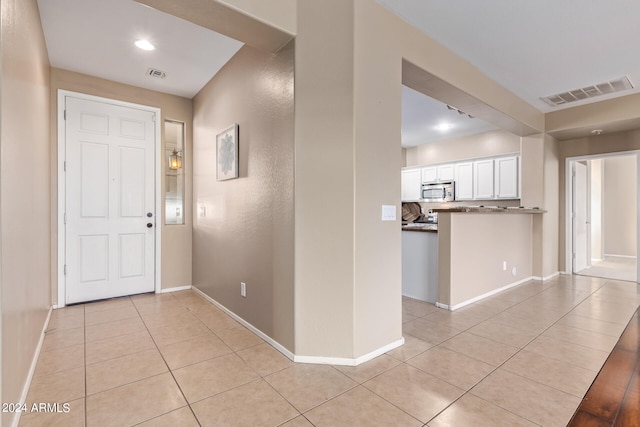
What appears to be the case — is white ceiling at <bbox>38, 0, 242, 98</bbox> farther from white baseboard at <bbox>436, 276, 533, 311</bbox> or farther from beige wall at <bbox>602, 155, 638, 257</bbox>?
beige wall at <bbox>602, 155, 638, 257</bbox>

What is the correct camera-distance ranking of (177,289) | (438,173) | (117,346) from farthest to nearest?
(438,173) < (177,289) < (117,346)

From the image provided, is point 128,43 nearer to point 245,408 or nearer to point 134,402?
point 134,402

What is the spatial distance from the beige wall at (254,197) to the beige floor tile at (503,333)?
1.76 meters

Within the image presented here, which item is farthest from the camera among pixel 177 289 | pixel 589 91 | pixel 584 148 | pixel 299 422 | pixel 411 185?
pixel 411 185

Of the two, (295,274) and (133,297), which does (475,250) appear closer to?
(295,274)

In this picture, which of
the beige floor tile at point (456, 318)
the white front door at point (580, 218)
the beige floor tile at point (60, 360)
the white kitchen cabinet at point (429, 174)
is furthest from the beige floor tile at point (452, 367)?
the white kitchen cabinet at point (429, 174)

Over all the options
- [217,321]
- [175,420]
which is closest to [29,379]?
[175,420]

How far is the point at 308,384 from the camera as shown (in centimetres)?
195

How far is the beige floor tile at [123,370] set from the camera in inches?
77.2

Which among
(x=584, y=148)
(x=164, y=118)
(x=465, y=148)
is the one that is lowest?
(x=584, y=148)

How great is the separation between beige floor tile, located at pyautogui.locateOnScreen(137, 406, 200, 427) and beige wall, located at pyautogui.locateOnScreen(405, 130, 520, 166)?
634cm

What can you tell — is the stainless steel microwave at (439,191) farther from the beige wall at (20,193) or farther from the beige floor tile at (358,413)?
the beige wall at (20,193)

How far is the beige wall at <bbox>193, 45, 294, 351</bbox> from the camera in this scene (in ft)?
7.73

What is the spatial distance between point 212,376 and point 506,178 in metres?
5.81
